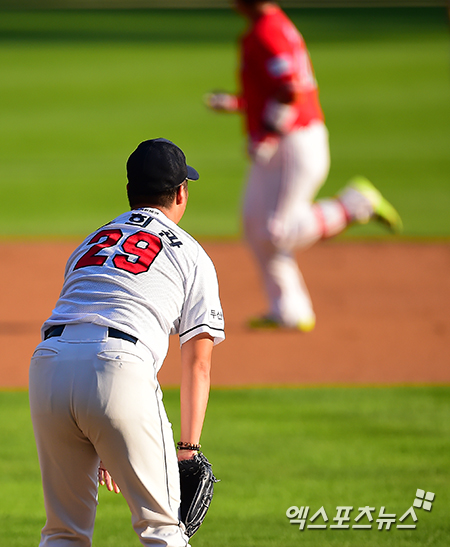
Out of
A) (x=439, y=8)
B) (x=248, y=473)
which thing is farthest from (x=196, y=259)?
(x=439, y=8)

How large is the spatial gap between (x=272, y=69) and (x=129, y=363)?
4830mm

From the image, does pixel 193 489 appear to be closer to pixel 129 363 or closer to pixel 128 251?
pixel 129 363

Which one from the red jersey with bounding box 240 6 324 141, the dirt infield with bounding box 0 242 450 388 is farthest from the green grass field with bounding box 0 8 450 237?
the red jersey with bounding box 240 6 324 141

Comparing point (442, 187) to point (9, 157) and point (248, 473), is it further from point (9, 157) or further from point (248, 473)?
point (248, 473)

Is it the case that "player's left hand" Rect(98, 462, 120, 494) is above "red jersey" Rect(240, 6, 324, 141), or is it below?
below

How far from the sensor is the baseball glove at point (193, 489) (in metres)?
3.22

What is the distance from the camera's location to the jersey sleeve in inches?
127

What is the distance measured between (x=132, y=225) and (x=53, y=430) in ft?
2.52

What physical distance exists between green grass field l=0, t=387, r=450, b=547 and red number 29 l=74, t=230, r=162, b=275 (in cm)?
164

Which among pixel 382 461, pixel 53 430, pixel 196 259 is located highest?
pixel 196 259

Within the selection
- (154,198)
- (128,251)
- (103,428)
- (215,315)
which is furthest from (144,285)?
(103,428)

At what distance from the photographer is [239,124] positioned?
→ 75.1 feet

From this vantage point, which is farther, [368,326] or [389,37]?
[389,37]

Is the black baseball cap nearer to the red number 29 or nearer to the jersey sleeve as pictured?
the red number 29
